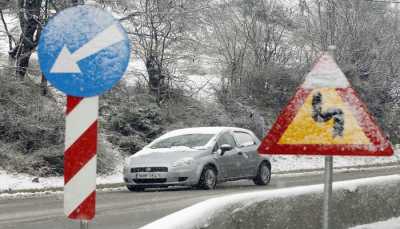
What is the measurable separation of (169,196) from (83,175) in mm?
10762

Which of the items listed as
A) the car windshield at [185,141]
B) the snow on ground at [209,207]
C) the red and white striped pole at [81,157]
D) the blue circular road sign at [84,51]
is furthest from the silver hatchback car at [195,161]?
the blue circular road sign at [84,51]

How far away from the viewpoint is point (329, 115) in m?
6.46

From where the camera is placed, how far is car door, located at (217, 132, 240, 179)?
60.4 ft

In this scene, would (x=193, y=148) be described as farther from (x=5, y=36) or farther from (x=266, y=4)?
(x=266, y=4)

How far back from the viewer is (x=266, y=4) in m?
39.6

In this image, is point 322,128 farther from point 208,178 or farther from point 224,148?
point 224,148

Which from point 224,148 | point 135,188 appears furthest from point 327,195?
point 224,148

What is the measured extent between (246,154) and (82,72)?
46.9 feet

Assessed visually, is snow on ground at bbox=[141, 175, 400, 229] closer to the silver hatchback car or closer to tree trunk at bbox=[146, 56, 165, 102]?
the silver hatchback car

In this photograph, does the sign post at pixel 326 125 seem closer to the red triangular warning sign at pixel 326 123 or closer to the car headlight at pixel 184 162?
the red triangular warning sign at pixel 326 123

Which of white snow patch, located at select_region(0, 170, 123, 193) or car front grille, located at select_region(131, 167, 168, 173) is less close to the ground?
car front grille, located at select_region(131, 167, 168, 173)

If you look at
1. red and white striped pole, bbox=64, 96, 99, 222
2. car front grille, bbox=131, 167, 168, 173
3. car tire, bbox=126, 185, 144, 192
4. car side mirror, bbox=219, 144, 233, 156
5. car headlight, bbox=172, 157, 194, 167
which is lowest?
car tire, bbox=126, 185, 144, 192

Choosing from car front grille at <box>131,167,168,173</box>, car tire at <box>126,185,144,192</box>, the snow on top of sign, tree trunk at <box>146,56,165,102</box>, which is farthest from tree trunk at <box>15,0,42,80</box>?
the snow on top of sign

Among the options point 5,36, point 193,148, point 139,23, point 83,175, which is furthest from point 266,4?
point 83,175
